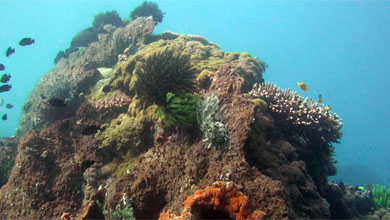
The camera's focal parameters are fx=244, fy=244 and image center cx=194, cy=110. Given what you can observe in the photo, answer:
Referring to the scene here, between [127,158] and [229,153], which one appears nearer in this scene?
[229,153]

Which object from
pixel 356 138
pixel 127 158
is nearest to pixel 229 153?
pixel 127 158

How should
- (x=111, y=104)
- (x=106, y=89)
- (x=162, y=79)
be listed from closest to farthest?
1. (x=162, y=79)
2. (x=111, y=104)
3. (x=106, y=89)

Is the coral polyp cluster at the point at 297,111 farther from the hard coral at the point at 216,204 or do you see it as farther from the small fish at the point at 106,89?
the small fish at the point at 106,89

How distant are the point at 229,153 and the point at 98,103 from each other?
560 cm

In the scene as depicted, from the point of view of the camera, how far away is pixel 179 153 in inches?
215

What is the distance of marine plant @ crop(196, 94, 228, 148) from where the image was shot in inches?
204

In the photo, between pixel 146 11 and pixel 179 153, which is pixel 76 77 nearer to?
pixel 146 11

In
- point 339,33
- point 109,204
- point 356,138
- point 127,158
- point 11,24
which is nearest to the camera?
point 109,204

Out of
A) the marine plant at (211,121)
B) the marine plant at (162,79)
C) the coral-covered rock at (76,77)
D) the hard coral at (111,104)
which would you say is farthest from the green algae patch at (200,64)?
the coral-covered rock at (76,77)

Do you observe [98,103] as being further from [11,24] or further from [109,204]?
[11,24]

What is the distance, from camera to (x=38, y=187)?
657 cm

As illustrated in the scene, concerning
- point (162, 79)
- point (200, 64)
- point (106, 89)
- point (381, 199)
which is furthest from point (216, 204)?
point (381, 199)

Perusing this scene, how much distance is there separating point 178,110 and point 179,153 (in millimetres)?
996

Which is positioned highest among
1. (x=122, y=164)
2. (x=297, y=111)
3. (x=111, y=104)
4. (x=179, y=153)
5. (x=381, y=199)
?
(x=297, y=111)
